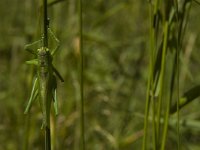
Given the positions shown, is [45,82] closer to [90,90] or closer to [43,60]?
[43,60]

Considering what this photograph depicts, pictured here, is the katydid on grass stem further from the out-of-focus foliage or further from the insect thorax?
the out-of-focus foliage

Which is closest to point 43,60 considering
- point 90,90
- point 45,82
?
point 45,82

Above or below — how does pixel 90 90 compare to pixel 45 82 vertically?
below

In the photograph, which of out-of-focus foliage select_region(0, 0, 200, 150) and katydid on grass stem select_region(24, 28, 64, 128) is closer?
katydid on grass stem select_region(24, 28, 64, 128)

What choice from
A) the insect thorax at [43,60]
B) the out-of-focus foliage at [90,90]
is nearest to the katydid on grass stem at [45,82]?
the insect thorax at [43,60]

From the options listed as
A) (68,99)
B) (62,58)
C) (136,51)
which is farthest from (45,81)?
(136,51)

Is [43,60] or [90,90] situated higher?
[43,60]

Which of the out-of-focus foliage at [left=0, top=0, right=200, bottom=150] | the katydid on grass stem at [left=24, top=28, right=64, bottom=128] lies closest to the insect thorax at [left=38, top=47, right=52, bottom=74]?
the katydid on grass stem at [left=24, top=28, right=64, bottom=128]

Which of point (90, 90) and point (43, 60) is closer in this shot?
point (43, 60)

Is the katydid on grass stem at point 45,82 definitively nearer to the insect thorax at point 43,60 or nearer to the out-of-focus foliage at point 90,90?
the insect thorax at point 43,60

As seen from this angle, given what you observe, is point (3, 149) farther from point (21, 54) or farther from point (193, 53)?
point (193, 53)

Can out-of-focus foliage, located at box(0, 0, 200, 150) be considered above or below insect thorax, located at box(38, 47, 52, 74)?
below
